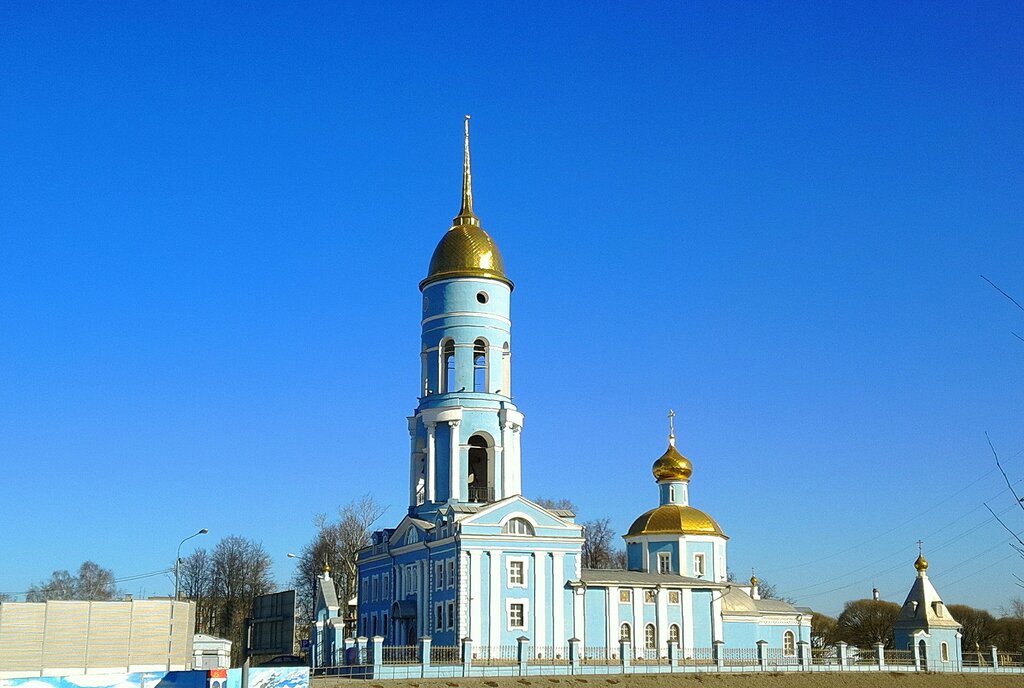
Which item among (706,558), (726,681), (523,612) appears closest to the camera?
(726,681)

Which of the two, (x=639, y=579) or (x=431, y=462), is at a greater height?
(x=431, y=462)

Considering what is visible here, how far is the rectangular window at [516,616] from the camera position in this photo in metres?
45.8

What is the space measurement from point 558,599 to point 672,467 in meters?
11.9

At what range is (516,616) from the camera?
151 ft

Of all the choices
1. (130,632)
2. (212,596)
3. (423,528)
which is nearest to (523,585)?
(423,528)

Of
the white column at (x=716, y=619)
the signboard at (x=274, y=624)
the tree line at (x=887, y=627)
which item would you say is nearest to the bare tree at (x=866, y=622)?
the tree line at (x=887, y=627)

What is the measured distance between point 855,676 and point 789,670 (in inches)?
93.8

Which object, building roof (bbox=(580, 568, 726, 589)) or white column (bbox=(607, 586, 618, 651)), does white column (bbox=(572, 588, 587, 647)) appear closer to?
building roof (bbox=(580, 568, 726, 589))

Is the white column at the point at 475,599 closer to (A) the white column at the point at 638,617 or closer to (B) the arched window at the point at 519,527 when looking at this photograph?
(B) the arched window at the point at 519,527

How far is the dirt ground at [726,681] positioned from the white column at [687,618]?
5964 mm

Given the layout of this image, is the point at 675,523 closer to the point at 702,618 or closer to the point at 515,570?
the point at 702,618

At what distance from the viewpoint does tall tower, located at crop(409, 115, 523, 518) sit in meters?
49.3

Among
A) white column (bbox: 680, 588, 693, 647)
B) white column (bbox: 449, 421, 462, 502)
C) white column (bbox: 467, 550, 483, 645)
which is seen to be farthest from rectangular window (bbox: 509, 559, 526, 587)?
white column (bbox: 680, 588, 693, 647)

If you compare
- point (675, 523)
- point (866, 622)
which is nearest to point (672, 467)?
point (675, 523)
